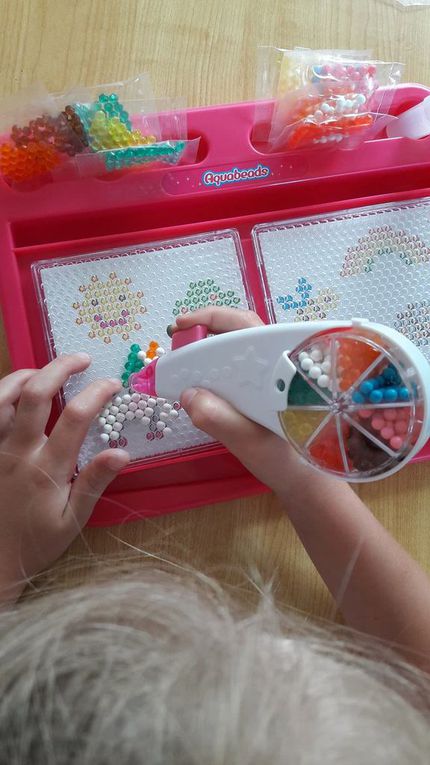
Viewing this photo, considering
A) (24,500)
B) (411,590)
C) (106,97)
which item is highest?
(106,97)

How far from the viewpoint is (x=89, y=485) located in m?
0.58

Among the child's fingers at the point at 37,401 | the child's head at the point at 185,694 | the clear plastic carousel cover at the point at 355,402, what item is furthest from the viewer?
the child's fingers at the point at 37,401

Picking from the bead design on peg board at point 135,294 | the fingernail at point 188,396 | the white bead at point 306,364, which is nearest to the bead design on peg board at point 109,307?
the bead design on peg board at point 135,294

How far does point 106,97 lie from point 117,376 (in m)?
0.25

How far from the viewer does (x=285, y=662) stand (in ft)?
1.31

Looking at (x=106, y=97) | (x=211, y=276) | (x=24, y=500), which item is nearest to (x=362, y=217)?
(x=211, y=276)

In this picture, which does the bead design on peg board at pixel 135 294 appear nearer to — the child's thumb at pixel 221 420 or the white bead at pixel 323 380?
the child's thumb at pixel 221 420

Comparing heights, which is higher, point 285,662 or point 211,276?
point 211,276

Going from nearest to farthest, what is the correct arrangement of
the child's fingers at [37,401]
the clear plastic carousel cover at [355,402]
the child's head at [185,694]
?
the child's head at [185,694]
the clear plastic carousel cover at [355,402]
the child's fingers at [37,401]

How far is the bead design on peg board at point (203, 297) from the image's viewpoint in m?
0.63

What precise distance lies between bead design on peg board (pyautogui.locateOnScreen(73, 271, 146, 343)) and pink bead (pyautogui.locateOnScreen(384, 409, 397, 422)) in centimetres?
27

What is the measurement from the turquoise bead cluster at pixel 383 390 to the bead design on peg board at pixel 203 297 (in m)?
0.22

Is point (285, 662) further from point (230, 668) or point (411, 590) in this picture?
point (411, 590)

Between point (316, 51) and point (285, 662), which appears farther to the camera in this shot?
point (316, 51)
